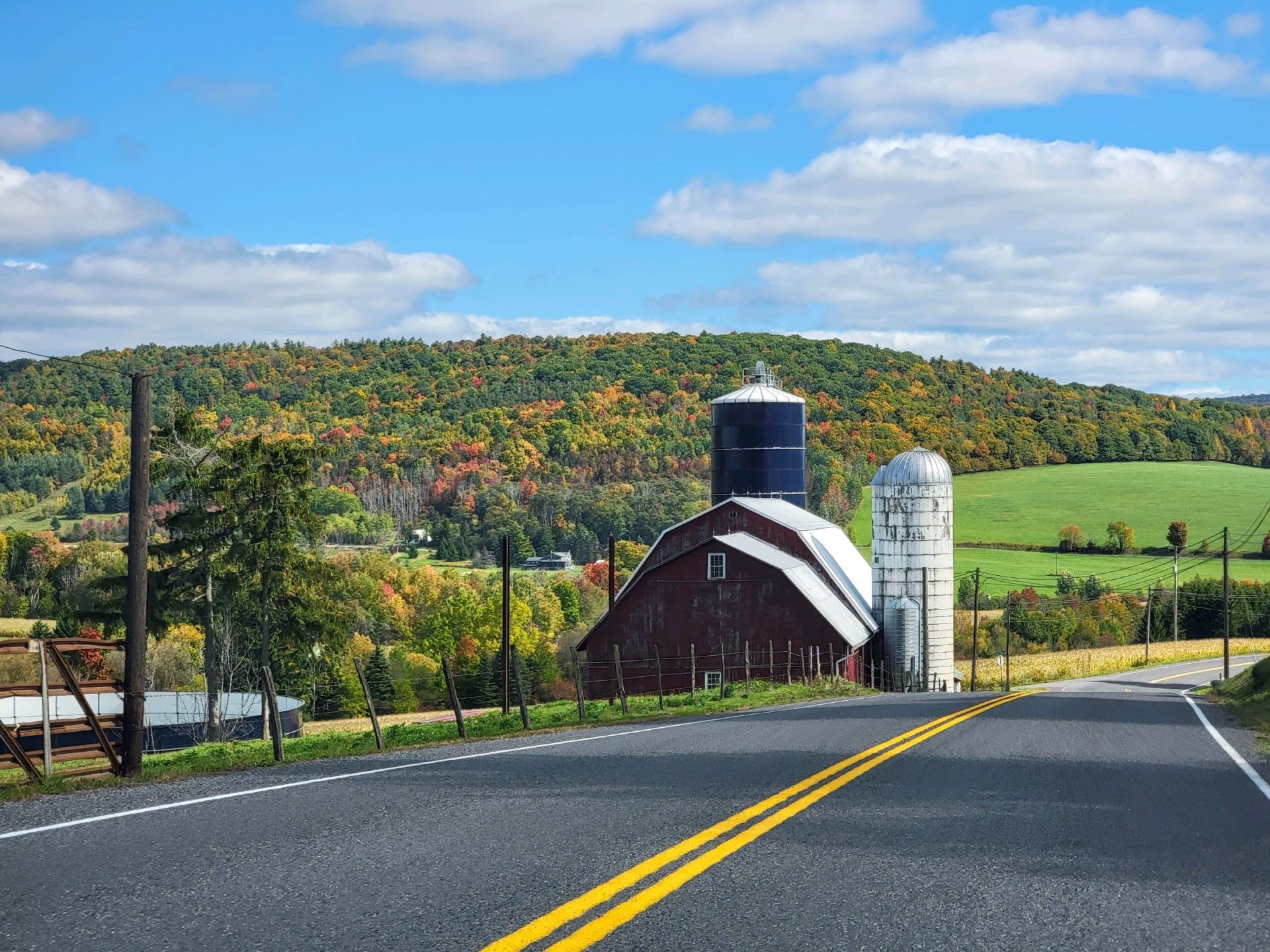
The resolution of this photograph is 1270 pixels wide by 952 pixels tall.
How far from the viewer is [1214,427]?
154m

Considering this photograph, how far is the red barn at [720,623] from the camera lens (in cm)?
4144

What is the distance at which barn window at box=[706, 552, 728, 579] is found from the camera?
139 ft

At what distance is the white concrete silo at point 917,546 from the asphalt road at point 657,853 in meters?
37.3

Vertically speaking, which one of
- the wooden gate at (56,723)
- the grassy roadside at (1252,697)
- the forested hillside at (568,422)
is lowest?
the grassy roadside at (1252,697)

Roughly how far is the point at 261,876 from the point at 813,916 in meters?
2.94

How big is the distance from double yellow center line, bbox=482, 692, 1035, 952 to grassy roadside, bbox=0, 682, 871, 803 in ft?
17.9

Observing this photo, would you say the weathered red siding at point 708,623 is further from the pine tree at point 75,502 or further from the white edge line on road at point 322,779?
the pine tree at point 75,502

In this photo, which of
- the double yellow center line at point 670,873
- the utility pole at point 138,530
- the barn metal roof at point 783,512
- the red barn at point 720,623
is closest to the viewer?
the double yellow center line at point 670,873

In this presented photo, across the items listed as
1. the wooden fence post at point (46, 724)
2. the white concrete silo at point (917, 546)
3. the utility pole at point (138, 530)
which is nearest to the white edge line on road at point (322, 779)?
the wooden fence post at point (46, 724)

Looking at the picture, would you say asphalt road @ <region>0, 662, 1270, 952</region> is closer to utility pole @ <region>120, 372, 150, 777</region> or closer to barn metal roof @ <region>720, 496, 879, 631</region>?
utility pole @ <region>120, 372, 150, 777</region>

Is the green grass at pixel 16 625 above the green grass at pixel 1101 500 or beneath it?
beneath

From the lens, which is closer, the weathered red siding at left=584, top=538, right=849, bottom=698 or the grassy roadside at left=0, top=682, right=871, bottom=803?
the grassy roadside at left=0, top=682, right=871, bottom=803

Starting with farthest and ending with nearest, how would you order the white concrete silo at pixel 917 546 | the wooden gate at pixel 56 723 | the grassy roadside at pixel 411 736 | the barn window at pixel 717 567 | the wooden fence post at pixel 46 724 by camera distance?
the white concrete silo at pixel 917 546 → the barn window at pixel 717 567 → the grassy roadside at pixel 411 736 → the wooden fence post at pixel 46 724 → the wooden gate at pixel 56 723

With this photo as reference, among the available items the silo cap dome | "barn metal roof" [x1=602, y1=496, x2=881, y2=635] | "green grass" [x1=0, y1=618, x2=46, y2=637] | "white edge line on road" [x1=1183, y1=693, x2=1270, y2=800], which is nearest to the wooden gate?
"white edge line on road" [x1=1183, y1=693, x2=1270, y2=800]
